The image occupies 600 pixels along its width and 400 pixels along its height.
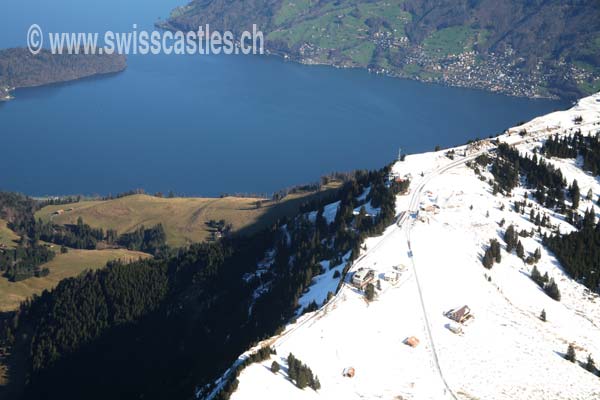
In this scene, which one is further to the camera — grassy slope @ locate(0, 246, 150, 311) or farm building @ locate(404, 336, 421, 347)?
grassy slope @ locate(0, 246, 150, 311)

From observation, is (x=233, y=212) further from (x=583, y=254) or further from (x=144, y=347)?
(x=583, y=254)

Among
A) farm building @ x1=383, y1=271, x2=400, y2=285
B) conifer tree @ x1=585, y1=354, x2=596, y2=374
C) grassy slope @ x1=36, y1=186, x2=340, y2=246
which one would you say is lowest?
grassy slope @ x1=36, y1=186, x2=340, y2=246

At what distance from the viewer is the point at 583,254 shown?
72500 mm

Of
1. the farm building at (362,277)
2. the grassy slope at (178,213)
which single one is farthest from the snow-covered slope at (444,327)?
the grassy slope at (178,213)

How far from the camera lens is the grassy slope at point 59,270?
12838 cm

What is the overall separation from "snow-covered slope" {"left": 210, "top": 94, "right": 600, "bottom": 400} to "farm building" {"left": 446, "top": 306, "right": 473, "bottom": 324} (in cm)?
65

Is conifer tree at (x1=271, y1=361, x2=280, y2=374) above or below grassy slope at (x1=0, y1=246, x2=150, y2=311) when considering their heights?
above

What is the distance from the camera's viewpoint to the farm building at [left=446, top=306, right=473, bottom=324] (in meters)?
59.0

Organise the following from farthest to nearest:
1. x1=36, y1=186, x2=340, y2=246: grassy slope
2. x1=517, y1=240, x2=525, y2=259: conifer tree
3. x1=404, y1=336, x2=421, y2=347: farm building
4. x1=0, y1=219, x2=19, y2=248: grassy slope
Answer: x1=36, y1=186, x2=340, y2=246: grassy slope → x1=0, y1=219, x2=19, y2=248: grassy slope → x1=517, y1=240, x2=525, y2=259: conifer tree → x1=404, y1=336, x2=421, y2=347: farm building

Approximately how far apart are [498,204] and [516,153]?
57.3 feet

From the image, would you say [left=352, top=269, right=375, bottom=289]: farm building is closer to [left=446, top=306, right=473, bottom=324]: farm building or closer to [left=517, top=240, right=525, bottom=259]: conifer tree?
[left=446, top=306, right=473, bottom=324]: farm building

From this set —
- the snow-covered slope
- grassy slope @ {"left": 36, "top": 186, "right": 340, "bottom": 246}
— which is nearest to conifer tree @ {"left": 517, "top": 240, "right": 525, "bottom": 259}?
the snow-covered slope

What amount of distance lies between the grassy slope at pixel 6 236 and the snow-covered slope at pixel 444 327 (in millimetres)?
117221

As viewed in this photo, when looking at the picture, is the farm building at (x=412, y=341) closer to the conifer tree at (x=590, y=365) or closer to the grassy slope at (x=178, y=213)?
the conifer tree at (x=590, y=365)
